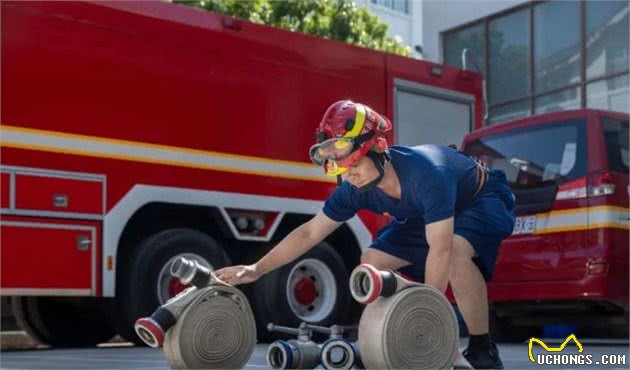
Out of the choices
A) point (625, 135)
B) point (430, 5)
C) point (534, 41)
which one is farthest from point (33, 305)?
point (430, 5)

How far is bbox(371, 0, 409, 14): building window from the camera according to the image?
4022 centimetres

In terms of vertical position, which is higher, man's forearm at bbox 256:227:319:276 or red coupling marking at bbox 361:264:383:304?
man's forearm at bbox 256:227:319:276

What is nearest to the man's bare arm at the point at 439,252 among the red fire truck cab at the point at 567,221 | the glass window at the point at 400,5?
the red fire truck cab at the point at 567,221

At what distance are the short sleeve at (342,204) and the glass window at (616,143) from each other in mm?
3921

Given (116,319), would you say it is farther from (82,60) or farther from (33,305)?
(82,60)

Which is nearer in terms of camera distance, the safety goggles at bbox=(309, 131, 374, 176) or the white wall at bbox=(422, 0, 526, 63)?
the safety goggles at bbox=(309, 131, 374, 176)

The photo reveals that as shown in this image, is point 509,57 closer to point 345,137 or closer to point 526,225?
point 526,225

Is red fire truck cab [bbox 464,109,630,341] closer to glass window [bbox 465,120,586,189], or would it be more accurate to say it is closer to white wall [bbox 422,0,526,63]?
glass window [bbox 465,120,586,189]

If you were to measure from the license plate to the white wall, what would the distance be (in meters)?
14.0

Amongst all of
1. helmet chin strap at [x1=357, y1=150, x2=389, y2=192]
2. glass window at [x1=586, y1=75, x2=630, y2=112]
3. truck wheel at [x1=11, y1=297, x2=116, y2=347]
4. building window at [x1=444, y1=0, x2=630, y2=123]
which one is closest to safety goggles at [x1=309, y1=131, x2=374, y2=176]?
helmet chin strap at [x1=357, y1=150, x2=389, y2=192]

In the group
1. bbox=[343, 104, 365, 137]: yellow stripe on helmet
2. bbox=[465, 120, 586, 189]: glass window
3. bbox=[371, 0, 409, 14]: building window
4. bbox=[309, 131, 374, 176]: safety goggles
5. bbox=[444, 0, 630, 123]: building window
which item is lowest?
bbox=[309, 131, 374, 176]: safety goggles

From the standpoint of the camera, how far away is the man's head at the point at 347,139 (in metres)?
4.37

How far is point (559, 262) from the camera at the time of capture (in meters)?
8.23

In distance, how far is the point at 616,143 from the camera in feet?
27.6
